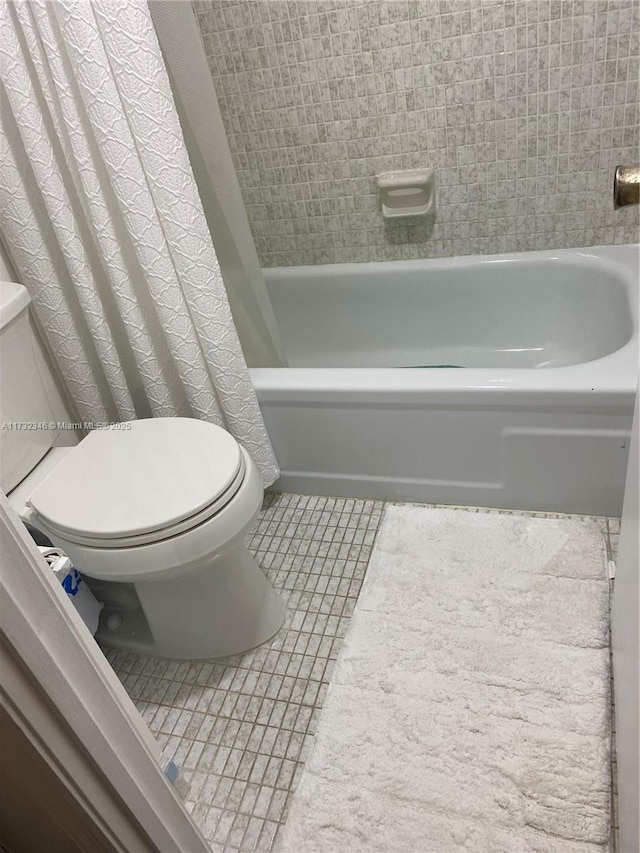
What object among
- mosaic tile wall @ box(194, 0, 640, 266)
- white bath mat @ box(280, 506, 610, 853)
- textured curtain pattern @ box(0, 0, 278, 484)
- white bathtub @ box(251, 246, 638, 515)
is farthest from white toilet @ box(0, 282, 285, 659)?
mosaic tile wall @ box(194, 0, 640, 266)

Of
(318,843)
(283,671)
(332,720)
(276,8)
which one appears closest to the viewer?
(318,843)

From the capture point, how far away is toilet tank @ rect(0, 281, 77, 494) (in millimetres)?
1306

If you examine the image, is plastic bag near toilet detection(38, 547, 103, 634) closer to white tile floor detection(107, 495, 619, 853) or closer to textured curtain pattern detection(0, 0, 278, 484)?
white tile floor detection(107, 495, 619, 853)

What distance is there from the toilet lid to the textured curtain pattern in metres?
0.20

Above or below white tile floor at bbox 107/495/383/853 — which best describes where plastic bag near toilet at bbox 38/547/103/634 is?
above

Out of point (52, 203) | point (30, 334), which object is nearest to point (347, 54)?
point (52, 203)

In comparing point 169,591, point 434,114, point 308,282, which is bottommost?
point 169,591

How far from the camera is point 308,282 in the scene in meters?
2.17

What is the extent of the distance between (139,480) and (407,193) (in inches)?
48.8

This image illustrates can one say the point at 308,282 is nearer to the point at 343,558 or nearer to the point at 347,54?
the point at 347,54

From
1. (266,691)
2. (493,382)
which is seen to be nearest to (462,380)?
(493,382)

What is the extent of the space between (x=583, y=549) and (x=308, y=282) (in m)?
1.24

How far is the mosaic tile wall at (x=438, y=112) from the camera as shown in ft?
5.36

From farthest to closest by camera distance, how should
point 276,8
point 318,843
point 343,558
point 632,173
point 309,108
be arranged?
point 309,108 → point 276,8 → point 343,558 → point 318,843 → point 632,173
